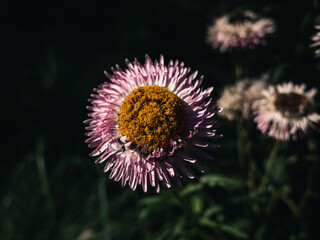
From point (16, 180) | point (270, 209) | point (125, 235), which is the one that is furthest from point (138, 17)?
point (270, 209)

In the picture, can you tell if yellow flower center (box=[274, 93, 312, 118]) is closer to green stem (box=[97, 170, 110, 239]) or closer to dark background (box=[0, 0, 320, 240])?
dark background (box=[0, 0, 320, 240])

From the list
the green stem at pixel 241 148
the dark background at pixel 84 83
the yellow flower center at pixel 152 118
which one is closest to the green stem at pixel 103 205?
the dark background at pixel 84 83

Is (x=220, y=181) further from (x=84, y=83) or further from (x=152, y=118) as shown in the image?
(x=84, y=83)

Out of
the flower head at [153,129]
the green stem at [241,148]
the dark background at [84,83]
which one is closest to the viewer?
the flower head at [153,129]

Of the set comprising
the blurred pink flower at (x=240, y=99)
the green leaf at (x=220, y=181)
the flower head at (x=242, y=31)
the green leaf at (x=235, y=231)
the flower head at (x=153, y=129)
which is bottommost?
the green leaf at (x=235, y=231)

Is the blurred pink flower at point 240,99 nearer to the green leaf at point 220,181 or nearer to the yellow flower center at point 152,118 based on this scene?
the green leaf at point 220,181

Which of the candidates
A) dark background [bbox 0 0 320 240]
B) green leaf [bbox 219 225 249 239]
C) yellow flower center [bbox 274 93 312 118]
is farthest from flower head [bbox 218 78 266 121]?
green leaf [bbox 219 225 249 239]

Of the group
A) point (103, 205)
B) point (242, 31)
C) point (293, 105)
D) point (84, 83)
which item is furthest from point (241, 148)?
point (84, 83)
